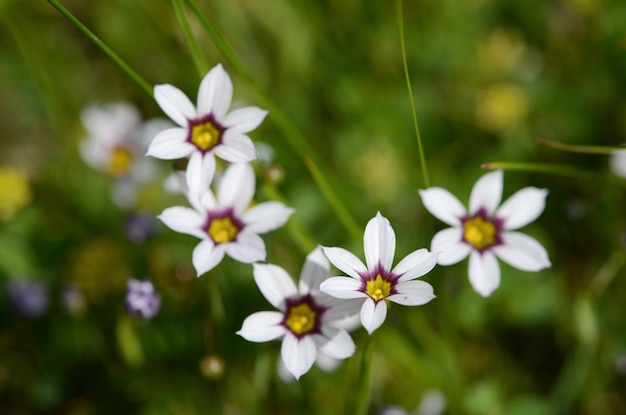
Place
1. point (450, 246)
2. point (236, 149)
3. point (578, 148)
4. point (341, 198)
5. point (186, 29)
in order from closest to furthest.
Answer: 1. point (236, 149)
2. point (450, 246)
3. point (186, 29)
4. point (578, 148)
5. point (341, 198)

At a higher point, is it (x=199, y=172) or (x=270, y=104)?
(x=270, y=104)

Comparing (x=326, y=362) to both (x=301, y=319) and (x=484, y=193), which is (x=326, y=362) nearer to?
(x=301, y=319)

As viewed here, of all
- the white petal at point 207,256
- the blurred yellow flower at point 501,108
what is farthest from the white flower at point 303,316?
the blurred yellow flower at point 501,108

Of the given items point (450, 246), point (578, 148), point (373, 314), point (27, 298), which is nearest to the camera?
point (373, 314)

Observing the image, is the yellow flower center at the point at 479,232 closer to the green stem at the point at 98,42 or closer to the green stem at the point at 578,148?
the green stem at the point at 578,148

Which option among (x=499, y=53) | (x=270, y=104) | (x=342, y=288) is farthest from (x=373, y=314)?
(x=499, y=53)

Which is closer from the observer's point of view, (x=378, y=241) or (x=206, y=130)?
(x=378, y=241)

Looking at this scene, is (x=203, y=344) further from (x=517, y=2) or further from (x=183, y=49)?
(x=517, y=2)
